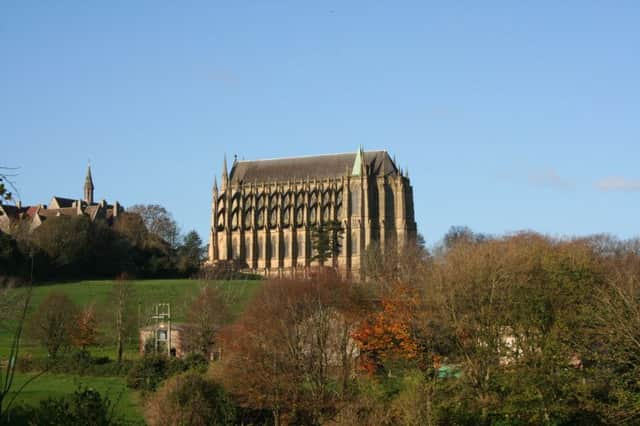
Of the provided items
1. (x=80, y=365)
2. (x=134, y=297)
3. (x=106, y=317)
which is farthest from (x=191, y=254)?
(x=80, y=365)

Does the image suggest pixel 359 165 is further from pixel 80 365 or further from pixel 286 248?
pixel 80 365

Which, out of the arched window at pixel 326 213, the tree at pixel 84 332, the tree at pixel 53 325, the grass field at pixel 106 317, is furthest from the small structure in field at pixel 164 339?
the arched window at pixel 326 213

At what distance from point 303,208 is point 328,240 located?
26.6 ft

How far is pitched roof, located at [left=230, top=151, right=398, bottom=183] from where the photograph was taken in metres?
104

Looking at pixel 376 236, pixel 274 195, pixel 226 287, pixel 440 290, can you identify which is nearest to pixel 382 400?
pixel 440 290

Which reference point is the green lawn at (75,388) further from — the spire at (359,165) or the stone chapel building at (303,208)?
the spire at (359,165)

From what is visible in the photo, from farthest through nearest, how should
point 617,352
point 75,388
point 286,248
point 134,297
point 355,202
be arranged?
point 286,248
point 355,202
point 134,297
point 75,388
point 617,352

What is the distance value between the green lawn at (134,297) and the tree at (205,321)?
342 cm

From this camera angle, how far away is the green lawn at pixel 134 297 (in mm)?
51625

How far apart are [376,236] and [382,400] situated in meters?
70.9

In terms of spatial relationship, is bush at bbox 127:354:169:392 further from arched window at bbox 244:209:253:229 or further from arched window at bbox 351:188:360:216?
arched window at bbox 244:209:253:229

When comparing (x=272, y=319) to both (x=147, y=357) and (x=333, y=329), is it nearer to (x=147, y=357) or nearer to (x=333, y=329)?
(x=333, y=329)

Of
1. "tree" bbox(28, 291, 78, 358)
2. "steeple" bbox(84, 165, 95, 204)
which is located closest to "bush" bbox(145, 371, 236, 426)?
"tree" bbox(28, 291, 78, 358)

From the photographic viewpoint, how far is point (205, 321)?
4769cm
